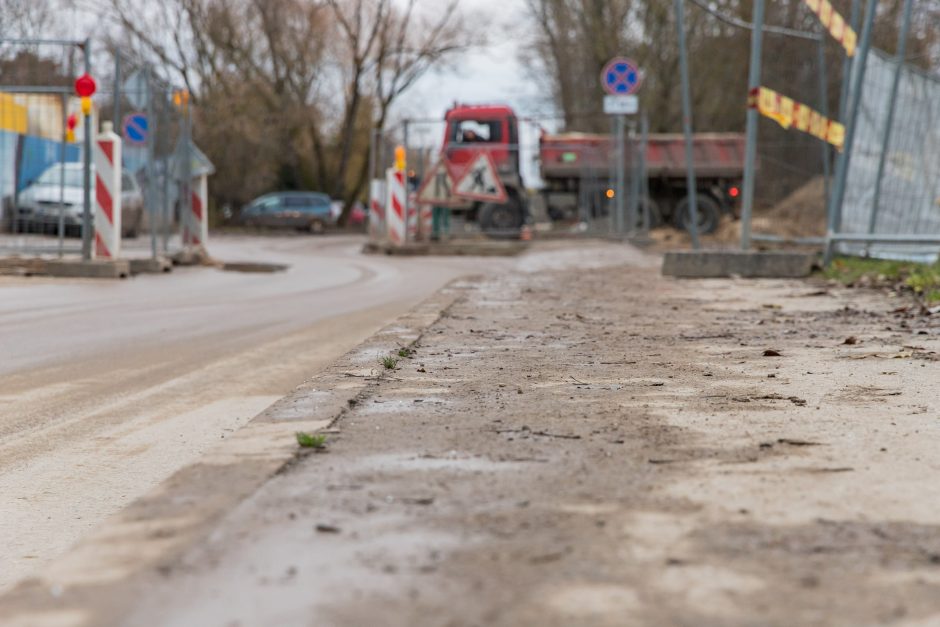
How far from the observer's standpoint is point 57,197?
16.0 meters

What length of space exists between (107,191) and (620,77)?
8387mm

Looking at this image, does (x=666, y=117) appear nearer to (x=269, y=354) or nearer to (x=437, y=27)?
(x=437, y=27)

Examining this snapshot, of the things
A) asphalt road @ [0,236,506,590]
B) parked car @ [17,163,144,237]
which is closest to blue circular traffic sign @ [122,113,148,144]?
parked car @ [17,163,144,237]

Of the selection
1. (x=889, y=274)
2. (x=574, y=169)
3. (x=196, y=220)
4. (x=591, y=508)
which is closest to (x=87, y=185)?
(x=196, y=220)

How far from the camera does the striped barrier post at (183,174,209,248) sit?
18828 mm

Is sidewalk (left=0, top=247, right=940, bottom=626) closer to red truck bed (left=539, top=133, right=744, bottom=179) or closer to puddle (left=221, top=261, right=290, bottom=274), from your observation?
puddle (left=221, top=261, right=290, bottom=274)

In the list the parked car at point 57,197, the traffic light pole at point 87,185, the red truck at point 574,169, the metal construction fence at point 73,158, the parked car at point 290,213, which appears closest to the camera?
the traffic light pole at point 87,185

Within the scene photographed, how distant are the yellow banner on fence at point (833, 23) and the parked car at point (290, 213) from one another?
3354 centimetres

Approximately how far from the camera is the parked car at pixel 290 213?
150 ft

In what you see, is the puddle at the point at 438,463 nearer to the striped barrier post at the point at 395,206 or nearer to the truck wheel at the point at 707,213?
the striped barrier post at the point at 395,206

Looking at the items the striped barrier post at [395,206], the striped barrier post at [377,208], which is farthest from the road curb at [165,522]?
the striped barrier post at [377,208]

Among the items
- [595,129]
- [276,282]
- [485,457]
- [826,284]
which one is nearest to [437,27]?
[595,129]

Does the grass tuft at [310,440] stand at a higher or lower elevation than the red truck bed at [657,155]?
lower

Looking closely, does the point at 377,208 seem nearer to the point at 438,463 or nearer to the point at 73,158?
the point at 73,158
